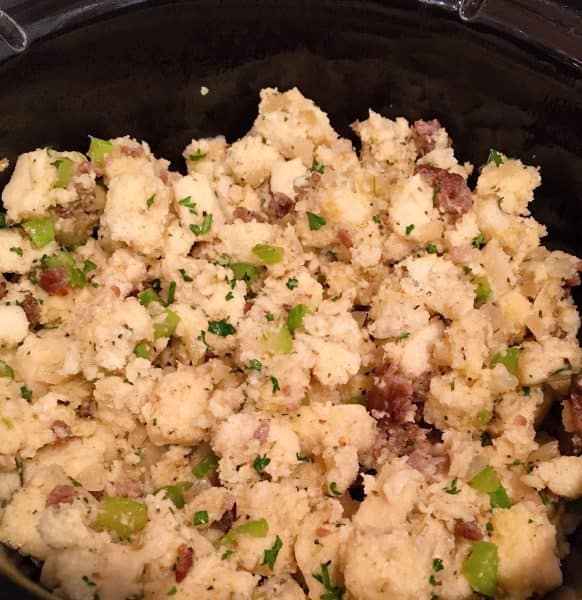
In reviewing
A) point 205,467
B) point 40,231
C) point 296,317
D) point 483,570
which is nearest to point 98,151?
point 40,231

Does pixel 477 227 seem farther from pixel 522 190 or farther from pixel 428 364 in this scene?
pixel 428 364

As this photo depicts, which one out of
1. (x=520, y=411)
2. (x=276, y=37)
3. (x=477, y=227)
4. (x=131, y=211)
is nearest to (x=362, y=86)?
(x=276, y=37)

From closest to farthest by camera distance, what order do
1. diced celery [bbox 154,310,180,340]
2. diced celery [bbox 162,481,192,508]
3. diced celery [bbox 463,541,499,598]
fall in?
1. diced celery [bbox 463,541,499,598]
2. diced celery [bbox 162,481,192,508]
3. diced celery [bbox 154,310,180,340]

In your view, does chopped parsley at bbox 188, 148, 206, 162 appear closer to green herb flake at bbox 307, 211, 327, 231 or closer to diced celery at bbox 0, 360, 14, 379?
green herb flake at bbox 307, 211, 327, 231

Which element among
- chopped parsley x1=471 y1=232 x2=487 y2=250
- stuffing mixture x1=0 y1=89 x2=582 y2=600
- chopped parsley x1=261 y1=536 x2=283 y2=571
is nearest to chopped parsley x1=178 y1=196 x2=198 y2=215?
stuffing mixture x1=0 y1=89 x2=582 y2=600

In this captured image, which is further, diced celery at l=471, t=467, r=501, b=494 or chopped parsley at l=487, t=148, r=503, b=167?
chopped parsley at l=487, t=148, r=503, b=167

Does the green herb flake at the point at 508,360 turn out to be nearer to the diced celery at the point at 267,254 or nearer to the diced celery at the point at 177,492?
the diced celery at the point at 267,254

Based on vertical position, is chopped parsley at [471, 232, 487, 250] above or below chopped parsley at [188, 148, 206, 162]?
above
